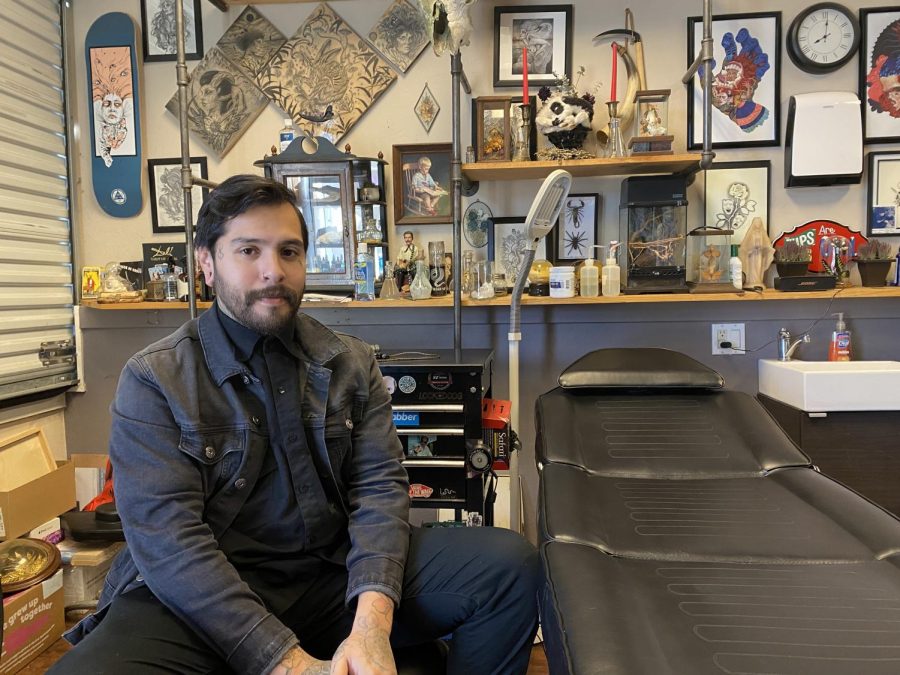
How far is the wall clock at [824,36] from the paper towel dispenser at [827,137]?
0.41ft

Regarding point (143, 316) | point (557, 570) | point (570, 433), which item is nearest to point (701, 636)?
point (557, 570)

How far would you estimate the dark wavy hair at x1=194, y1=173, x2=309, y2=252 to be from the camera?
4.24ft

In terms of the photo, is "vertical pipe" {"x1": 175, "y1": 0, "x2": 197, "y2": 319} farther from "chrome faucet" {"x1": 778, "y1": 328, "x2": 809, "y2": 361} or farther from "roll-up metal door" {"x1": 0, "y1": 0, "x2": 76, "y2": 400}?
"chrome faucet" {"x1": 778, "y1": 328, "x2": 809, "y2": 361}

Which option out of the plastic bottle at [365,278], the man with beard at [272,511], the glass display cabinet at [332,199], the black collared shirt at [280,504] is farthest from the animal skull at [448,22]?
the black collared shirt at [280,504]

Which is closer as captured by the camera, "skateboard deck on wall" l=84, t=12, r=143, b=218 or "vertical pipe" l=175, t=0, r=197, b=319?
"vertical pipe" l=175, t=0, r=197, b=319

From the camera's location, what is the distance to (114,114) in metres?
2.51

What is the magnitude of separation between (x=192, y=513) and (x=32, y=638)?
1.19m

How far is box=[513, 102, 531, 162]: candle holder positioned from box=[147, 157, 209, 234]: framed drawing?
49.7 inches

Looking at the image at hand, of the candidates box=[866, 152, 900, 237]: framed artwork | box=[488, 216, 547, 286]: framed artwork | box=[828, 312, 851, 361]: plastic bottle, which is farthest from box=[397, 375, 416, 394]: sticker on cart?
box=[866, 152, 900, 237]: framed artwork

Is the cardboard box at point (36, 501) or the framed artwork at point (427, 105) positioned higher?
the framed artwork at point (427, 105)

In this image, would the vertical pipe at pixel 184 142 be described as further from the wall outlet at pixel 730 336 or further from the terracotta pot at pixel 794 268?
the terracotta pot at pixel 794 268

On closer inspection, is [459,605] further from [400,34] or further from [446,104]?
[400,34]

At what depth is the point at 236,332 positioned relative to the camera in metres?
1.30

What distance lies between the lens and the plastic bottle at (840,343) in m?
2.20
